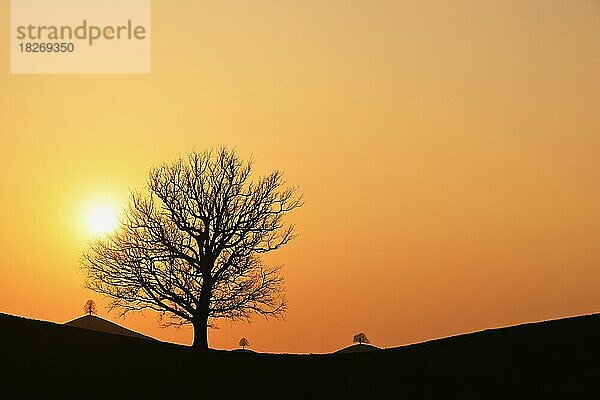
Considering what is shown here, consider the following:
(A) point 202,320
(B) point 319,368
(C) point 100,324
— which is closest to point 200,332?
(A) point 202,320

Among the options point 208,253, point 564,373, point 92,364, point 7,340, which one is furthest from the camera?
point 208,253

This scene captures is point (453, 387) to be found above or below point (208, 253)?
below

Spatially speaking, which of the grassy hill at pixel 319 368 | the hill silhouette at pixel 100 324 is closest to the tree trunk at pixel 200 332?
the grassy hill at pixel 319 368

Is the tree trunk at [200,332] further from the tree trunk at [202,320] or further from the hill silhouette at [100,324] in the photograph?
the hill silhouette at [100,324]

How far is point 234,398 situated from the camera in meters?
40.1

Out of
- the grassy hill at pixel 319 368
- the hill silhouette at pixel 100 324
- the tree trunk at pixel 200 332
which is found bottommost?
the grassy hill at pixel 319 368

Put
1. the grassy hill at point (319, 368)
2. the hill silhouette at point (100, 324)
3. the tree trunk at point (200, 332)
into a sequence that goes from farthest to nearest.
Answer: the hill silhouette at point (100, 324) < the tree trunk at point (200, 332) < the grassy hill at point (319, 368)

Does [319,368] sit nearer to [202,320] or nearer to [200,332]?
[200,332]

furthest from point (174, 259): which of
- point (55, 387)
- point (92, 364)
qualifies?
point (55, 387)

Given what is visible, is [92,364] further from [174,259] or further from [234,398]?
[174,259]

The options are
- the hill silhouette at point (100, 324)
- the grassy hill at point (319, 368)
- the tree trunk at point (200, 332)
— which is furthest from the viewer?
the hill silhouette at point (100, 324)

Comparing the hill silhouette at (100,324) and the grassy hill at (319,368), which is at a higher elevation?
the hill silhouette at (100,324)

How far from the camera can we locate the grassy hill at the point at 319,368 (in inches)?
1594

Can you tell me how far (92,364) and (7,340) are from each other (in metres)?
5.58
